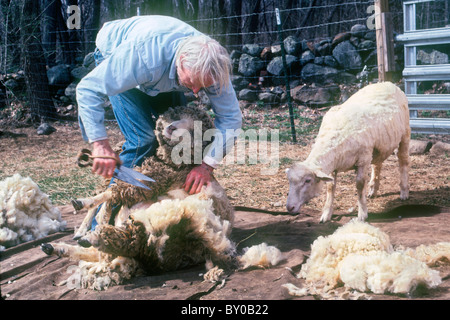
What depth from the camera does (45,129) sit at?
963 centimetres

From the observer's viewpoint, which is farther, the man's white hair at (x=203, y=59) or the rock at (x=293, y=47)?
the rock at (x=293, y=47)

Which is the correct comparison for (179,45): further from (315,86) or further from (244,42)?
(244,42)

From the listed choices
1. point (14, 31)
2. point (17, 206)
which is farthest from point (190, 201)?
point (14, 31)

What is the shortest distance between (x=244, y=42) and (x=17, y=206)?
10.4 meters

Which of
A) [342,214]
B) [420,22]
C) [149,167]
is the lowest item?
[342,214]

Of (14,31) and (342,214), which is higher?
→ (14,31)

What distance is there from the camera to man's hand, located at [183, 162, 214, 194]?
3.32 meters

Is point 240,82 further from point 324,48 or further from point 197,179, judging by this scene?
point 197,179

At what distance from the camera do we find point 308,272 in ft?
9.14

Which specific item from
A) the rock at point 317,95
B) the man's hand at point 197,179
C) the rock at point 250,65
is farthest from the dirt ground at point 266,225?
the rock at point 250,65

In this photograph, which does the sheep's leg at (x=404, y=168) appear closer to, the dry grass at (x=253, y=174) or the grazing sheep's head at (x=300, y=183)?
the dry grass at (x=253, y=174)

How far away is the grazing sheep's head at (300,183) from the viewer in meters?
3.78

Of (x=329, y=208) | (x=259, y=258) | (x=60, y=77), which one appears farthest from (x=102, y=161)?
(x=60, y=77)

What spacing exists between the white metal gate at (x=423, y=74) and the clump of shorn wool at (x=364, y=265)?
409 cm
